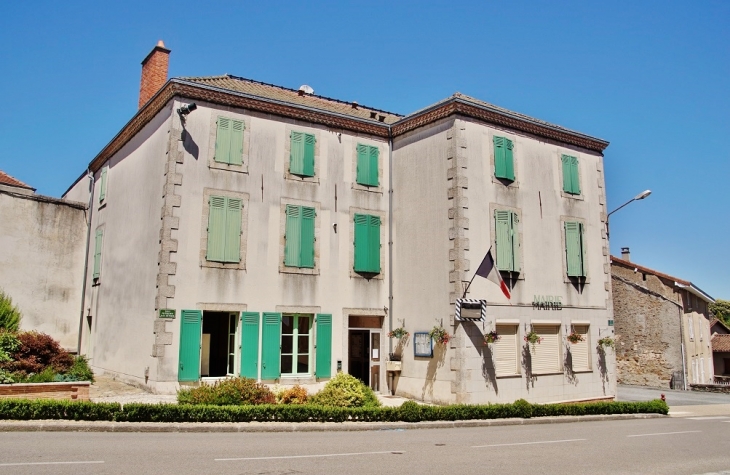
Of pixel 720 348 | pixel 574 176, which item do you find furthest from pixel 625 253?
pixel 574 176

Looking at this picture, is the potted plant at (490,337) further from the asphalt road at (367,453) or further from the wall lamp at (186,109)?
the wall lamp at (186,109)

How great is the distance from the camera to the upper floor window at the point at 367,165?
810 inches

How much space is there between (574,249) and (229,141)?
38.8ft

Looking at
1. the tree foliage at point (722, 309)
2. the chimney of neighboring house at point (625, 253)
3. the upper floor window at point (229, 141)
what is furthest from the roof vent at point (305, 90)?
the tree foliage at point (722, 309)

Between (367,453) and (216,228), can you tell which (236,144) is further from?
(367,453)

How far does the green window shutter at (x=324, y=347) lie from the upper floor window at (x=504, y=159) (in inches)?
274

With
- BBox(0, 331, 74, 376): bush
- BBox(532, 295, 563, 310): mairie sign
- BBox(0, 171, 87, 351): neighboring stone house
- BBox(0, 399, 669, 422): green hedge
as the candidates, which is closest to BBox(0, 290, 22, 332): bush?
BBox(0, 171, 87, 351): neighboring stone house

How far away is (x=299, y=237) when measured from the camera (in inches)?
750

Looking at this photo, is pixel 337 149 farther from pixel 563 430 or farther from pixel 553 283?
pixel 563 430

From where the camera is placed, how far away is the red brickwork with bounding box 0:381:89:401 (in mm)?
14000

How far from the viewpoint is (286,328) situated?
60.9 feet

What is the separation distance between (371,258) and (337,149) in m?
3.64

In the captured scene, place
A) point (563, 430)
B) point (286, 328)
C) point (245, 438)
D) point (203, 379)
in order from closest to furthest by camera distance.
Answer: point (245, 438), point (563, 430), point (203, 379), point (286, 328)

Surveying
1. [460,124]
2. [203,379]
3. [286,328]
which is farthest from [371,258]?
[203,379]
